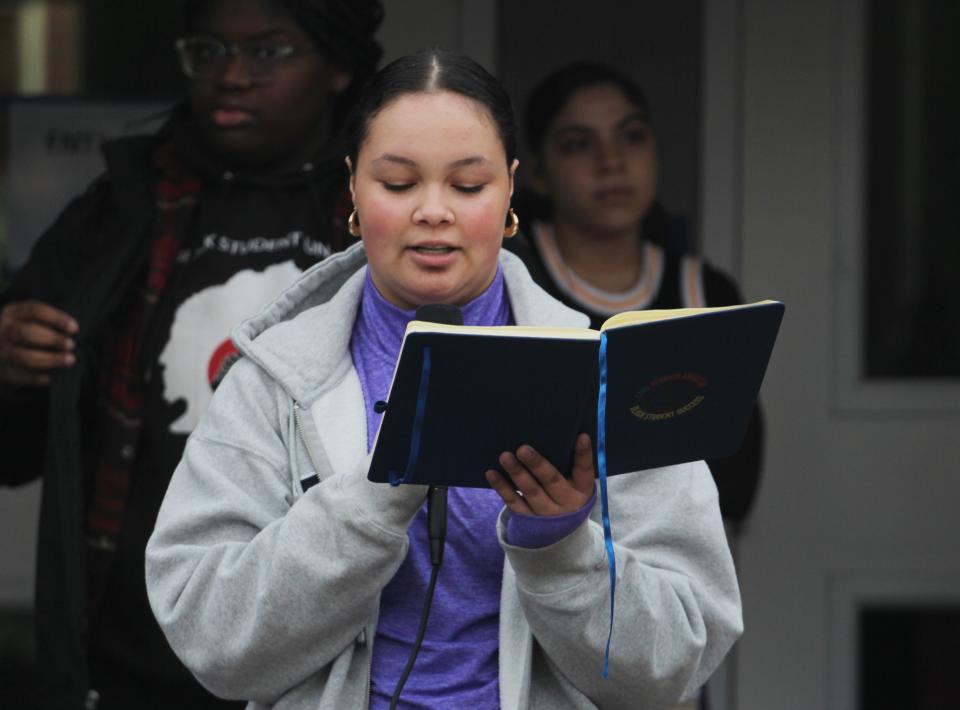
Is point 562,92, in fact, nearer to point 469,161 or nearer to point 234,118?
point 234,118

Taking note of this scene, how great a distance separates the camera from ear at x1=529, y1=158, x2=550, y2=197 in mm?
3301

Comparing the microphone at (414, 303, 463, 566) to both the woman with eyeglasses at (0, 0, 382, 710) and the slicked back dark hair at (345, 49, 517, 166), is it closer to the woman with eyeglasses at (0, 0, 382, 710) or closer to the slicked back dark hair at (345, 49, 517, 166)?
the slicked back dark hair at (345, 49, 517, 166)

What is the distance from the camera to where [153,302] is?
260 cm

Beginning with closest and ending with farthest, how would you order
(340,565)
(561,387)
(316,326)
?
(561,387) → (340,565) → (316,326)

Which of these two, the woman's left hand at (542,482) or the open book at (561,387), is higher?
the open book at (561,387)

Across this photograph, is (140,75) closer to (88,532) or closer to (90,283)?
(90,283)

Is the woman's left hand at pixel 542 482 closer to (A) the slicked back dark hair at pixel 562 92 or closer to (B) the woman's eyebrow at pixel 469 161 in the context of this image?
(B) the woman's eyebrow at pixel 469 161

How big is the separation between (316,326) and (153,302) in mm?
871

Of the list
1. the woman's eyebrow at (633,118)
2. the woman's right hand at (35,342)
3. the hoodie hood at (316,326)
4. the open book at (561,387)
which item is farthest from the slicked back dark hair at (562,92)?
the open book at (561,387)

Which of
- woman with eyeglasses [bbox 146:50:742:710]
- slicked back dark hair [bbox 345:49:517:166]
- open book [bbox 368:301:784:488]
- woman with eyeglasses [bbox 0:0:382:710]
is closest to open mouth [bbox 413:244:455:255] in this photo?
woman with eyeglasses [bbox 146:50:742:710]

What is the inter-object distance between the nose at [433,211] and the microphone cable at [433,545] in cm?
30

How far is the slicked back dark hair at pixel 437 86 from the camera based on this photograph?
171 centimetres

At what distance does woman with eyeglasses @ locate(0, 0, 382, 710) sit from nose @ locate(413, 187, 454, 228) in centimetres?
93

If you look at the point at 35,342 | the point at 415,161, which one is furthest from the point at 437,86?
the point at 35,342
